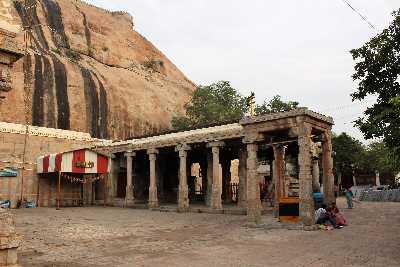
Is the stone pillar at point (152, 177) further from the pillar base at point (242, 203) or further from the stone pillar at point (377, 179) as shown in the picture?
the stone pillar at point (377, 179)

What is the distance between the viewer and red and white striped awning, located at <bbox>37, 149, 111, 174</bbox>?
24234mm

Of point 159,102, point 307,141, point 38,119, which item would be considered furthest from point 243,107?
point 307,141

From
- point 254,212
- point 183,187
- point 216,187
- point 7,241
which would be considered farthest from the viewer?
point 183,187

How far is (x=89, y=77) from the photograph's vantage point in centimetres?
3725

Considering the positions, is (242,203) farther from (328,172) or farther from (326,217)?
(326,217)

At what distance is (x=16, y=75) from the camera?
100ft

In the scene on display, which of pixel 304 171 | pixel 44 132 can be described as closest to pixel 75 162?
pixel 44 132

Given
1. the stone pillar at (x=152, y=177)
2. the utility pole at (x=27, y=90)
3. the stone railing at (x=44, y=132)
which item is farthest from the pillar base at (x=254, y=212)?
the stone railing at (x=44, y=132)

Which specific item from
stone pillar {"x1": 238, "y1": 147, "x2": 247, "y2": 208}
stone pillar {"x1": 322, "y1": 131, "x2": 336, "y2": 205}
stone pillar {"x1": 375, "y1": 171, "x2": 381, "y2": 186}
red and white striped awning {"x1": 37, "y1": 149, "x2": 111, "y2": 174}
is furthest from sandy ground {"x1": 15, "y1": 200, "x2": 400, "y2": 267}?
stone pillar {"x1": 375, "y1": 171, "x2": 381, "y2": 186}

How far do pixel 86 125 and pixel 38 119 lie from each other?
476cm

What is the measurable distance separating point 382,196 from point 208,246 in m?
24.1

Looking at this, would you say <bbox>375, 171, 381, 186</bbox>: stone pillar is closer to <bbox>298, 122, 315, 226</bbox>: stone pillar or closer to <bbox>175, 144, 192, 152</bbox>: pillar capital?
<bbox>175, 144, 192, 152</bbox>: pillar capital

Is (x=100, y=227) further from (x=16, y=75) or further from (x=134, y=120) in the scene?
(x=134, y=120)

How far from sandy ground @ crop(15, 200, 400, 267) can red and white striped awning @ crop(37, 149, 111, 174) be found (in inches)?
400
